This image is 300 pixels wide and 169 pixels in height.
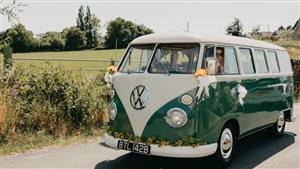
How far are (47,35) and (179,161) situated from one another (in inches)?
3068

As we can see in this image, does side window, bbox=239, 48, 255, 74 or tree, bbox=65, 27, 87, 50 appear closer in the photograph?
side window, bbox=239, 48, 255, 74

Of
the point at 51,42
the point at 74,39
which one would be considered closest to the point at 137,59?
the point at 51,42

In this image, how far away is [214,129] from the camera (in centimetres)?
627

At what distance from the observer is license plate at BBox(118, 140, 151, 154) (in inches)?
242

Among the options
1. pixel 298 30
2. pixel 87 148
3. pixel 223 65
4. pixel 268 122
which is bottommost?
pixel 87 148

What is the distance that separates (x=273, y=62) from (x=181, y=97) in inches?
140

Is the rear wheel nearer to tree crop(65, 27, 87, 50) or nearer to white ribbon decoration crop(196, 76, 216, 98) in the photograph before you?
white ribbon decoration crop(196, 76, 216, 98)

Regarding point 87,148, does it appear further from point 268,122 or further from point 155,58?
point 268,122

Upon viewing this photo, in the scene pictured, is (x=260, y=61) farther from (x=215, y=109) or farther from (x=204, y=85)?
(x=204, y=85)

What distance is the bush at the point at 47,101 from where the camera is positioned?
8.34 meters

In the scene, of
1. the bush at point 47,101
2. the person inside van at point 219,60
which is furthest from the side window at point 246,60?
the bush at point 47,101

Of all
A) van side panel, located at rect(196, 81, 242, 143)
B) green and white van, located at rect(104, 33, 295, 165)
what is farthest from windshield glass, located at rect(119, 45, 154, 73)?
van side panel, located at rect(196, 81, 242, 143)

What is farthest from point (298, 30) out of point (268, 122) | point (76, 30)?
point (268, 122)

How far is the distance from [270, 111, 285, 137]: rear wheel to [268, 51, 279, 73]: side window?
3.34 feet
